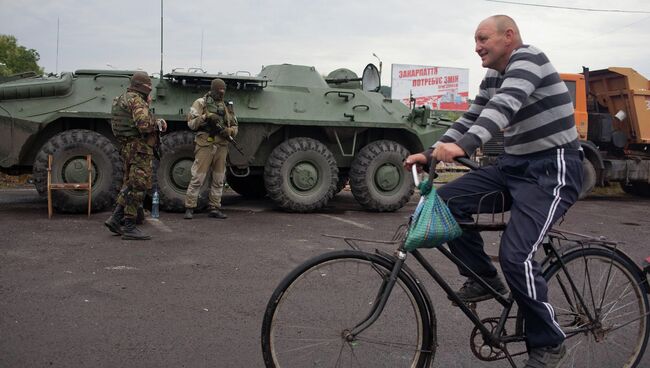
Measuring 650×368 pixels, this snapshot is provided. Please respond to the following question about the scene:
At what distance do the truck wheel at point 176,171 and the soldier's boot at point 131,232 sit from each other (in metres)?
2.18

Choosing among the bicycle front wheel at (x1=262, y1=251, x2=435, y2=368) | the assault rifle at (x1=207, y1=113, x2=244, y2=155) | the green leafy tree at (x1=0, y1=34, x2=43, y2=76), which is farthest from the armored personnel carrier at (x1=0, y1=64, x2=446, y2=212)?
the green leafy tree at (x1=0, y1=34, x2=43, y2=76)

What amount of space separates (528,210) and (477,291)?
55cm

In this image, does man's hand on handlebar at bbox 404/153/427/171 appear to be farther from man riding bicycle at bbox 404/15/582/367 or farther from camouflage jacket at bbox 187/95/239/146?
camouflage jacket at bbox 187/95/239/146

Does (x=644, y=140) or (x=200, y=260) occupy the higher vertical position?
(x=644, y=140)

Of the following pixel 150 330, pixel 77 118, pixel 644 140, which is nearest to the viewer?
pixel 150 330

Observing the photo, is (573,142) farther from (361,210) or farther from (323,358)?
(361,210)

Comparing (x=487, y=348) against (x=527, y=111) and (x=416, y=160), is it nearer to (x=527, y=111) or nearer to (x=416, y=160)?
(x=416, y=160)

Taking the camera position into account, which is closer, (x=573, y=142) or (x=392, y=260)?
(x=392, y=260)

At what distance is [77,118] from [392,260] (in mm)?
7579

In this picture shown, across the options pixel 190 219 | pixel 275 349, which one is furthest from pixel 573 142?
pixel 190 219

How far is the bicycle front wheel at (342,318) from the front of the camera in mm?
3031

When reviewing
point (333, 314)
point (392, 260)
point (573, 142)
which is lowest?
point (333, 314)

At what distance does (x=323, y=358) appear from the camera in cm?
322

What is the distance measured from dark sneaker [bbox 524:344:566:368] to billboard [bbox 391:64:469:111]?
29.0m
